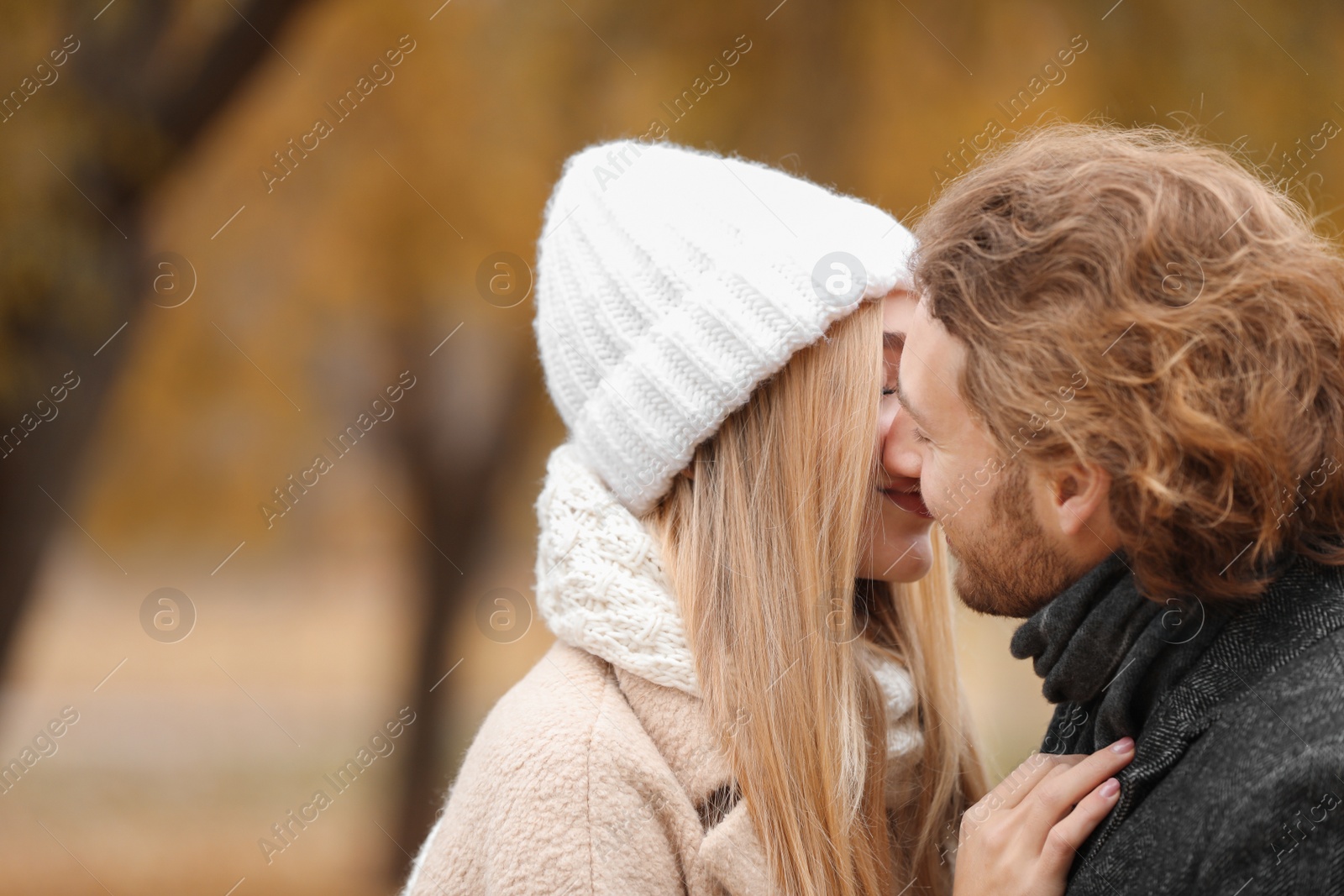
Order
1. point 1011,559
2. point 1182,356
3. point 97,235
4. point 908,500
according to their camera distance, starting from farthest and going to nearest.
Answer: point 97,235
point 908,500
point 1011,559
point 1182,356

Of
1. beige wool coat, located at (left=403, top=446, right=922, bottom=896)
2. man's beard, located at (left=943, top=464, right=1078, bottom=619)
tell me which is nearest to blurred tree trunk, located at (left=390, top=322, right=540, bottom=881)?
beige wool coat, located at (left=403, top=446, right=922, bottom=896)

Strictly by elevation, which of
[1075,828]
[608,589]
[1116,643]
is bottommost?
[1075,828]

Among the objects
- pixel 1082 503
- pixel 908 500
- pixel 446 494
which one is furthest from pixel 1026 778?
pixel 446 494

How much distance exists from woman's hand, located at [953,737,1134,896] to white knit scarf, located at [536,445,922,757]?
0.45 m

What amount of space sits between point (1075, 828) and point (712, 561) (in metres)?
0.81

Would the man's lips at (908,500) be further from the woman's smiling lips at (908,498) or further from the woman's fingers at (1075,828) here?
the woman's fingers at (1075,828)

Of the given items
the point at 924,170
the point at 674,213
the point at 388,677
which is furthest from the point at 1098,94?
the point at 388,677

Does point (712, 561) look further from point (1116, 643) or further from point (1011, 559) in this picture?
point (1116, 643)

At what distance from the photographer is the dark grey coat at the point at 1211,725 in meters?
1.45

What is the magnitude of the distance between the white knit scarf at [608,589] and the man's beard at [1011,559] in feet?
1.69

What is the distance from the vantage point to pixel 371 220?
19.4 feet

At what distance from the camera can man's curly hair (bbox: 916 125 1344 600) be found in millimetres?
1569

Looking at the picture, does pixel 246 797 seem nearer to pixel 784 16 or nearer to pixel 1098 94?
pixel 784 16

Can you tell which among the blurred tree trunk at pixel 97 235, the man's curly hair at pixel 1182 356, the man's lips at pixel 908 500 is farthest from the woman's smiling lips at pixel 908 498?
the blurred tree trunk at pixel 97 235
